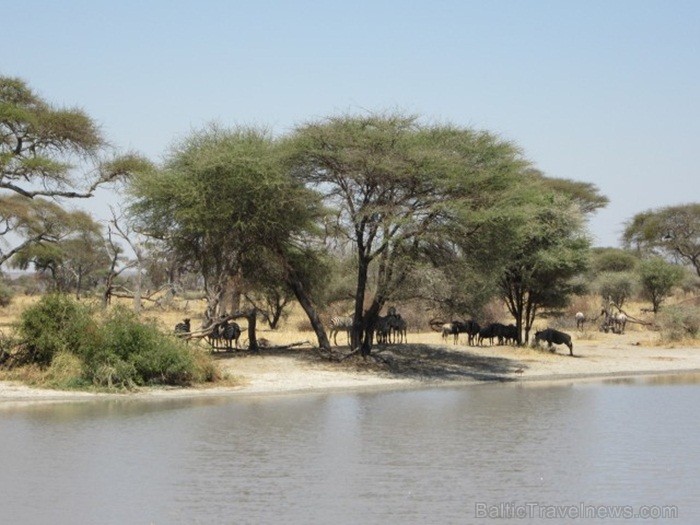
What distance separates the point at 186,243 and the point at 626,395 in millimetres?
12028

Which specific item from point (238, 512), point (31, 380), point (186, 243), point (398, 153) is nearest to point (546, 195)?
point (398, 153)

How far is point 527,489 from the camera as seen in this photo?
13.4m

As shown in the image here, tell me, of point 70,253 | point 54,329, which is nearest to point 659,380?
point 54,329

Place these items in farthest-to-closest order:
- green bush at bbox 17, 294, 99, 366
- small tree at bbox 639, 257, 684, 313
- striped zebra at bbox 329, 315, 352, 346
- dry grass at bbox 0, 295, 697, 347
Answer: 1. small tree at bbox 639, 257, 684, 313
2. dry grass at bbox 0, 295, 697, 347
3. striped zebra at bbox 329, 315, 352, 346
4. green bush at bbox 17, 294, 99, 366

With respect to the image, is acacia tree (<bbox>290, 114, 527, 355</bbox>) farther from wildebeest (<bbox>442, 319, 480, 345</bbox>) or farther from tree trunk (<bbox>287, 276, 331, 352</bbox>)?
wildebeest (<bbox>442, 319, 480, 345</bbox>)

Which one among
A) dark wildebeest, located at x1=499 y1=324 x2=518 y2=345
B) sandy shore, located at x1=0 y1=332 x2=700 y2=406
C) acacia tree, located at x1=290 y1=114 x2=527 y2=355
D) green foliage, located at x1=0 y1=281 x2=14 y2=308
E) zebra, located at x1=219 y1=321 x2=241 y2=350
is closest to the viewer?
sandy shore, located at x1=0 y1=332 x2=700 y2=406

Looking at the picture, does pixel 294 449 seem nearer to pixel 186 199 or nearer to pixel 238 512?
pixel 238 512

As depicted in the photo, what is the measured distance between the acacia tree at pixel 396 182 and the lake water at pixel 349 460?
4.93 meters

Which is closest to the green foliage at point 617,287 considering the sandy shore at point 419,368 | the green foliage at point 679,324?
the green foliage at point 679,324

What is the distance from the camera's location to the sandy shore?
77.3 feet

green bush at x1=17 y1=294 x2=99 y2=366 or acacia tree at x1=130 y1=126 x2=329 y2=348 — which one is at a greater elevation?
acacia tree at x1=130 y1=126 x2=329 y2=348

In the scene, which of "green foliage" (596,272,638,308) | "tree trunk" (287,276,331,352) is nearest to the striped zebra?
"tree trunk" (287,276,331,352)

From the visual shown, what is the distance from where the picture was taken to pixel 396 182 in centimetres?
2656

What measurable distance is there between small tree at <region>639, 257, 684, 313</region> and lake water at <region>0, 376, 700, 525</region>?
26.6 metres
